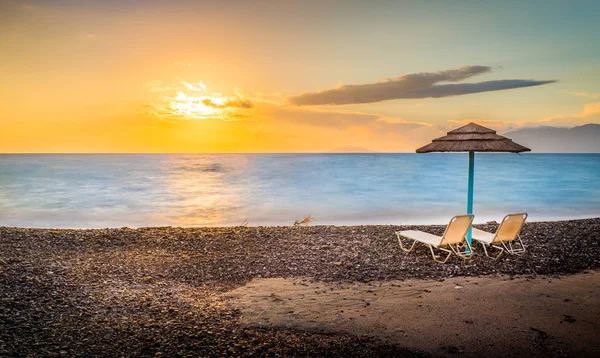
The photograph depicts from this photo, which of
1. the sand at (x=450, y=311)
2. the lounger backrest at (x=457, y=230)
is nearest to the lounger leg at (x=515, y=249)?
the lounger backrest at (x=457, y=230)

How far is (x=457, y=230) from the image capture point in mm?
6160

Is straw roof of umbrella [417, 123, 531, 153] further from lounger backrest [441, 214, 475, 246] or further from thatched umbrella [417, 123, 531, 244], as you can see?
lounger backrest [441, 214, 475, 246]

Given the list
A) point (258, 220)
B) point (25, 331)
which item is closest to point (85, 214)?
point (258, 220)

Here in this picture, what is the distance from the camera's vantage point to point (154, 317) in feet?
13.1

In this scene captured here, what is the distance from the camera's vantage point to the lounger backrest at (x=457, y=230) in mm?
6051

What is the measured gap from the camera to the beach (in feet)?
11.3

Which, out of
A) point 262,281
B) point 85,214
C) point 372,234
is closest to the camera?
point 262,281

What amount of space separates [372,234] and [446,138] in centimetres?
275

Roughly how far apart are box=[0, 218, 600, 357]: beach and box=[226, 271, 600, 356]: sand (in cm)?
2

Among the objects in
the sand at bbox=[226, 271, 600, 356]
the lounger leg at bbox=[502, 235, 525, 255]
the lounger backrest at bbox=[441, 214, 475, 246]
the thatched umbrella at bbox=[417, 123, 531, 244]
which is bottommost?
the sand at bbox=[226, 271, 600, 356]

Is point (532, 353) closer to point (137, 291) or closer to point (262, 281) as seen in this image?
point (262, 281)

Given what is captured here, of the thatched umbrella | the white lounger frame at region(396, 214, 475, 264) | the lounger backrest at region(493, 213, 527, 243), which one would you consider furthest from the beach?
the thatched umbrella

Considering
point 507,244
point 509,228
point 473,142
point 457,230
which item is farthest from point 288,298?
point 507,244

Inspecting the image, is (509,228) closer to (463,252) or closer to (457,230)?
(463,252)
